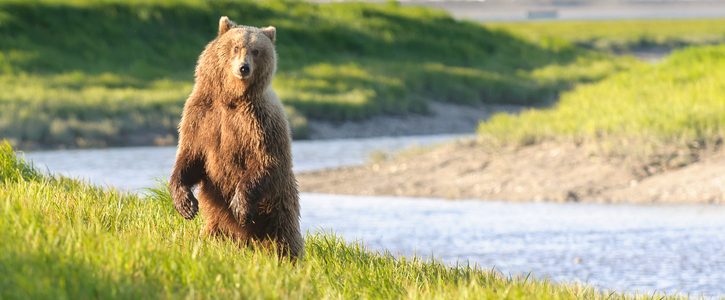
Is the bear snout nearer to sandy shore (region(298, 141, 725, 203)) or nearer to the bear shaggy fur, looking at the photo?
the bear shaggy fur

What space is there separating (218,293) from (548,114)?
1665cm

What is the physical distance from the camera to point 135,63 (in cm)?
3431

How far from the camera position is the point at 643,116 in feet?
63.7

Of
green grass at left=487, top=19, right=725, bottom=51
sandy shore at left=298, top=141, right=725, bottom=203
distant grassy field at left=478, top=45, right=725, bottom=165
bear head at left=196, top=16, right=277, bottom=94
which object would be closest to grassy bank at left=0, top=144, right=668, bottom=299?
bear head at left=196, top=16, right=277, bottom=94

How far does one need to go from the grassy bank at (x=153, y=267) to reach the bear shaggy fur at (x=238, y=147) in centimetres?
17

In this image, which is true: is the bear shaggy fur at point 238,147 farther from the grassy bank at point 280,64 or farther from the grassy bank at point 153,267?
the grassy bank at point 280,64

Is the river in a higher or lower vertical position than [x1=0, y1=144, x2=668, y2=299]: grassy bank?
lower

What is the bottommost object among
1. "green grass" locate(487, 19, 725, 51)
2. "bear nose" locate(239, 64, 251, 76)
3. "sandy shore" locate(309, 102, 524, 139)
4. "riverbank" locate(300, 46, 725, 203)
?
"sandy shore" locate(309, 102, 524, 139)

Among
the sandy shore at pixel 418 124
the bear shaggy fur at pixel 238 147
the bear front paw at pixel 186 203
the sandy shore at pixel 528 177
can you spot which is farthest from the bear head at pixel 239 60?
the sandy shore at pixel 418 124

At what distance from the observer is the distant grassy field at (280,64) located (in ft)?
87.5

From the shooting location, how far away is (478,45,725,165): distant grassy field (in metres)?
18.3

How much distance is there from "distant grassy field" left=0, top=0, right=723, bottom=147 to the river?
780cm

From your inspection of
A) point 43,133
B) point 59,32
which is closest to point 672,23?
point 59,32

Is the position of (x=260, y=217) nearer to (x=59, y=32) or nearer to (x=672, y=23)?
(x=59, y=32)
